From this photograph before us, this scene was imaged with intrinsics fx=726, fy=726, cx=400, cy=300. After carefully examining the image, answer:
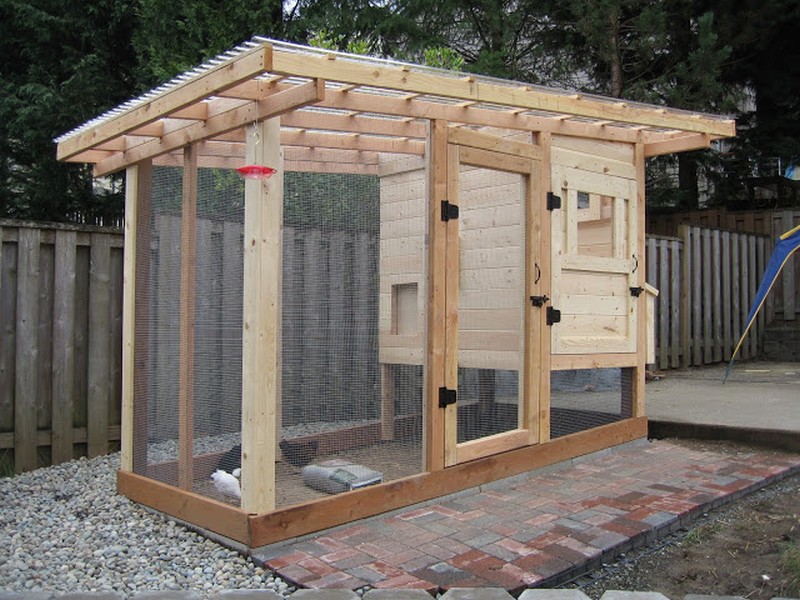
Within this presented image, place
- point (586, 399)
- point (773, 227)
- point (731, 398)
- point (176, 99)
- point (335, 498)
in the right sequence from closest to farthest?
point (176, 99) < point (335, 498) < point (586, 399) < point (731, 398) < point (773, 227)

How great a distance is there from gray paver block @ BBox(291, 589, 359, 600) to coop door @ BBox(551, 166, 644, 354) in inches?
91.3

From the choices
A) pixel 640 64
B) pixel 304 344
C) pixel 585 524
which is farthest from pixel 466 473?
pixel 640 64

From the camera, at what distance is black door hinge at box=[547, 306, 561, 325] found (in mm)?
4531

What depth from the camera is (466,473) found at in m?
4.06

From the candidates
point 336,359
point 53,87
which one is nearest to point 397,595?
point 336,359

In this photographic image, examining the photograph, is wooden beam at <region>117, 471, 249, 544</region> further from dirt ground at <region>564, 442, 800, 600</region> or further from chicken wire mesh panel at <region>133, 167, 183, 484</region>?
dirt ground at <region>564, 442, 800, 600</region>

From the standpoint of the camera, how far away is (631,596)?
278 centimetres

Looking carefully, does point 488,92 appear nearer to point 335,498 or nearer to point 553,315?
point 553,315

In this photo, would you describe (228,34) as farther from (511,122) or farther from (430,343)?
(430,343)

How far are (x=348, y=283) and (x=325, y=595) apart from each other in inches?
65.7

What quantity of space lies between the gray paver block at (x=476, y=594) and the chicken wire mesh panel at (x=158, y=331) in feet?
5.94

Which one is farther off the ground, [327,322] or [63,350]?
[327,322]

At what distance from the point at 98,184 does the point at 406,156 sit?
718 centimetres

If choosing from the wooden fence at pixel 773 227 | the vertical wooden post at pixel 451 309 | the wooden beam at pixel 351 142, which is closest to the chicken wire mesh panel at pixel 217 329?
the wooden beam at pixel 351 142
